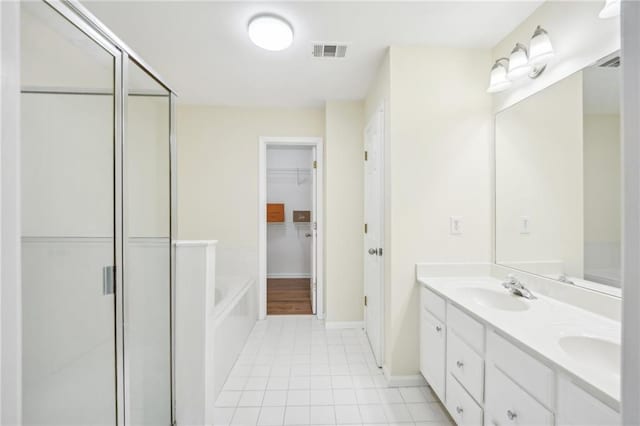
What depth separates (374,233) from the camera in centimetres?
246

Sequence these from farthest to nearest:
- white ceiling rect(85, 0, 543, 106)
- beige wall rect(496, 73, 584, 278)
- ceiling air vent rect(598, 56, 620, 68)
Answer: white ceiling rect(85, 0, 543, 106) < beige wall rect(496, 73, 584, 278) < ceiling air vent rect(598, 56, 620, 68)

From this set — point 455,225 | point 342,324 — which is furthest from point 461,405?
point 342,324

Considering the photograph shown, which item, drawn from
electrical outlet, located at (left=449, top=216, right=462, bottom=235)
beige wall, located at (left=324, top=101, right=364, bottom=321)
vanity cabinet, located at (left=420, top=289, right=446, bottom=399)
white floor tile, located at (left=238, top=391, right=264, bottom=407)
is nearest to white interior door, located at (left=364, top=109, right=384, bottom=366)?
beige wall, located at (left=324, top=101, right=364, bottom=321)

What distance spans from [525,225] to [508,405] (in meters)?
1.08

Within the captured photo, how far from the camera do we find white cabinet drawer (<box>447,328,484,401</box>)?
131cm

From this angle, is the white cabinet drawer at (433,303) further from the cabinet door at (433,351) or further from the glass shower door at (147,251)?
the glass shower door at (147,251)

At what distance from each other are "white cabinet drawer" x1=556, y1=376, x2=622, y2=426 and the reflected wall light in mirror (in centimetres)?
156

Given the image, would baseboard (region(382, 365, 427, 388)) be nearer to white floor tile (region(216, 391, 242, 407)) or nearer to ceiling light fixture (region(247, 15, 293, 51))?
white floor tile (region(216, 391, 242, 407))

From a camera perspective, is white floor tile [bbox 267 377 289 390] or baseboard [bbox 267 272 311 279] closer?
white floor tile [bbox 267 377 289 390]

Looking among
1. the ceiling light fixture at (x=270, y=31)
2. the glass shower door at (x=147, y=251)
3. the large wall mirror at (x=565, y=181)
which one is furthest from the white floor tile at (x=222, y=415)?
the ceiling light fixture at (x=270, y=31)

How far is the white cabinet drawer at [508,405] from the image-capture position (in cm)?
98

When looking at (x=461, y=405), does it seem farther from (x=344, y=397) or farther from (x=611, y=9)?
(x=611, y=9)

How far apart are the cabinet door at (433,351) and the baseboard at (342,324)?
113 centimetres

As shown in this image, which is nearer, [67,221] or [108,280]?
[67,221]
